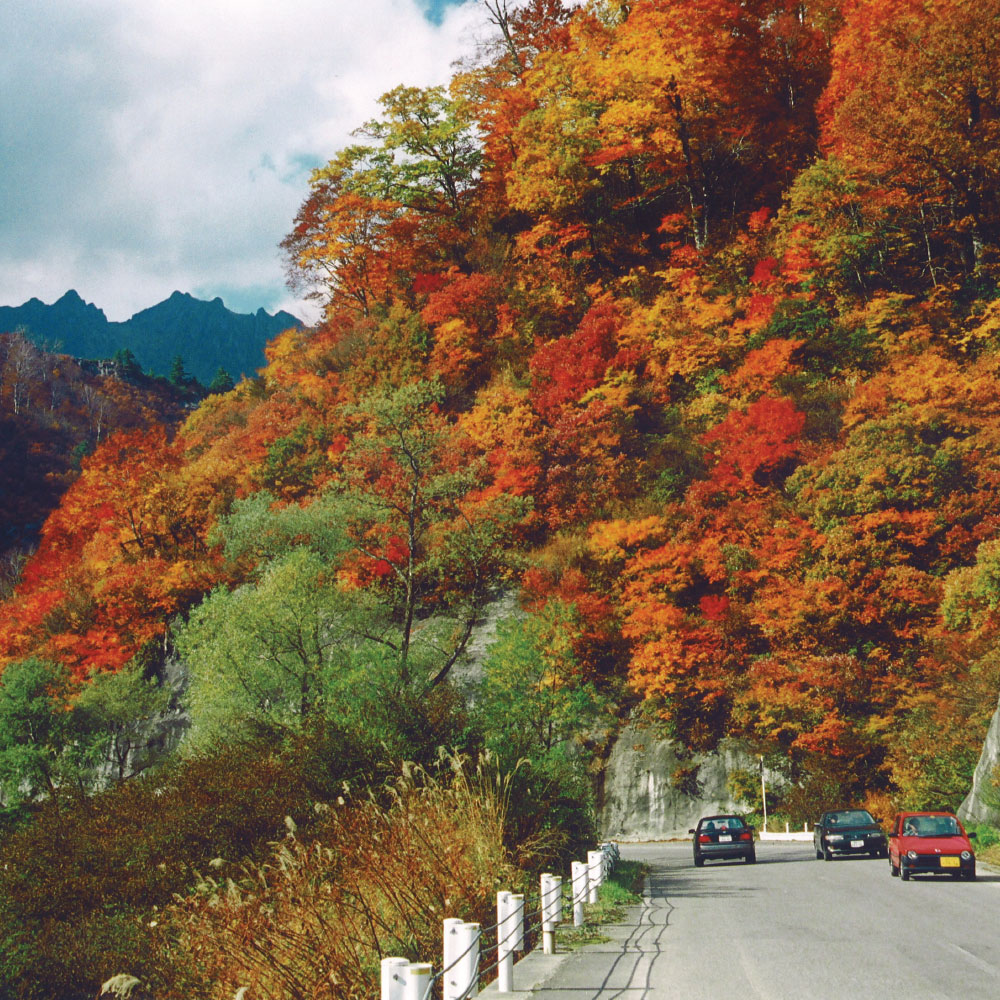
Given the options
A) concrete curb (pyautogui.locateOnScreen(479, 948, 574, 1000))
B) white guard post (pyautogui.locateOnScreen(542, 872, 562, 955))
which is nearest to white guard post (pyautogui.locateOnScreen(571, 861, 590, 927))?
white guard post (pyautogui.locateOnScreen(542, 872, 562, 955))

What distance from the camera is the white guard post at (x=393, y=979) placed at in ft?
16.9

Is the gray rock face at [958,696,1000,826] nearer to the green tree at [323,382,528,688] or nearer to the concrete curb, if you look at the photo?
the green tree at [323,382,528,688]

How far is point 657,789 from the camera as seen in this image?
3581 centimetres

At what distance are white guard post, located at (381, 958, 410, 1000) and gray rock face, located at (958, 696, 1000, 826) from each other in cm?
2235

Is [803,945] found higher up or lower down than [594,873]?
higher up

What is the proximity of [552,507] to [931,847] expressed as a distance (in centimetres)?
2588

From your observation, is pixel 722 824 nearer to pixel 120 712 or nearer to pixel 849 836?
pixel 849 836

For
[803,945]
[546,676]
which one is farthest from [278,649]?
[803,945]


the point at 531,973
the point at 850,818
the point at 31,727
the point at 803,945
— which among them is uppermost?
the point at 531,973

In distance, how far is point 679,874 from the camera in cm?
2188

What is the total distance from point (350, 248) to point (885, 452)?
35.2 meters

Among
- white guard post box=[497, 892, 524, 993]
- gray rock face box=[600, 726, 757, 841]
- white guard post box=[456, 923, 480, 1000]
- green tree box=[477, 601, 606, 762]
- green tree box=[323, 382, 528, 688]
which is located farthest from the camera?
gray rock face box=[600, 726, 757, 841]

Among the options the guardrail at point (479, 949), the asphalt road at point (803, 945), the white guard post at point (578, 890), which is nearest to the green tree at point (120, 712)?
the asphalt road at point (803, 945)

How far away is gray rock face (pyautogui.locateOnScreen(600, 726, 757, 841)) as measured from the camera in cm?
3512
